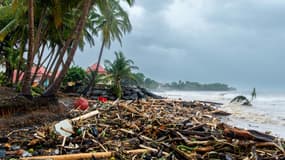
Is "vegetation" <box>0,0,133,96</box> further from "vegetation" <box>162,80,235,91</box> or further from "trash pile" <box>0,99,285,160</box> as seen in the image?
"vegetation" <box>162,80,235,91</box>

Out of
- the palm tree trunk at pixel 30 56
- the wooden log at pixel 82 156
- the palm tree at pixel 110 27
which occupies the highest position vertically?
the palm tree at pixel 110 27

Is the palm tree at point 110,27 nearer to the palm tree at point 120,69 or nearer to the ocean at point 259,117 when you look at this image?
the palm tree at point 120,69

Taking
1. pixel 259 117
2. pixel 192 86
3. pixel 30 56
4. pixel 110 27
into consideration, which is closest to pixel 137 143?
pixel 30 56

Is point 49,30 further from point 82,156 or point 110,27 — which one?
point 82,156

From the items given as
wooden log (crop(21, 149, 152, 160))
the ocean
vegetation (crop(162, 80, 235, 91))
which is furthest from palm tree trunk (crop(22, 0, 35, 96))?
vegetation (crop(162, 80, 235, 91))

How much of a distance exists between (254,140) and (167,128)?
1999 millimetres

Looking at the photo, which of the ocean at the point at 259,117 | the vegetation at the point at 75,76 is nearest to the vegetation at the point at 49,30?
the vegetation at the point at 75,76

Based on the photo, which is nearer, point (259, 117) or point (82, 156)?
point (82, 156)

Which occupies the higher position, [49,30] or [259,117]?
[49,30]

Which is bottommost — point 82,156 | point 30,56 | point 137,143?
point 82,156

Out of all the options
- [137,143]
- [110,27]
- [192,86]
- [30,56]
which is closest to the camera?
[137,143]

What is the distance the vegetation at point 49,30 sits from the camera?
10344mm

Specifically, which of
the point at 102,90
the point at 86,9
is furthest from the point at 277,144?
the point at 102,90

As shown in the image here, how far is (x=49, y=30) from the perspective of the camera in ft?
54.3
